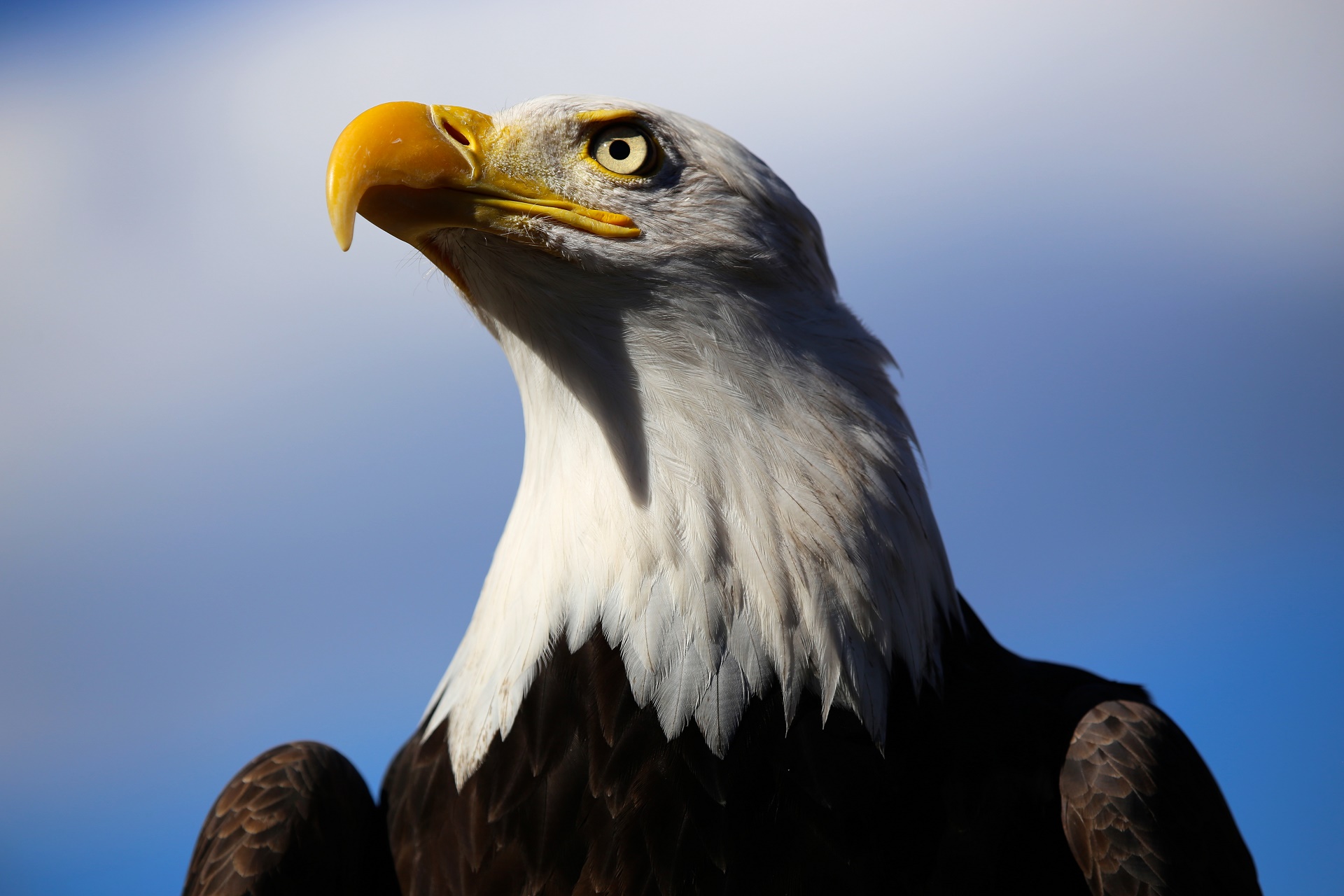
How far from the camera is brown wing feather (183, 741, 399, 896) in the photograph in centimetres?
272

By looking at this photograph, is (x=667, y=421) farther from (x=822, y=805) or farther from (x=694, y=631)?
(x=822, y=805)

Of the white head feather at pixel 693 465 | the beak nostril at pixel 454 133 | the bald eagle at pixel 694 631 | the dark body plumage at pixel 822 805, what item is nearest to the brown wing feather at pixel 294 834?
the bald eagle at pixel 694 631

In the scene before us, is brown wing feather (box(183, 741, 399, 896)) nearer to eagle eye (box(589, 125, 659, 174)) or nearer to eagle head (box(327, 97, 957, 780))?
eagle head (box(327, 97, 957, 780))

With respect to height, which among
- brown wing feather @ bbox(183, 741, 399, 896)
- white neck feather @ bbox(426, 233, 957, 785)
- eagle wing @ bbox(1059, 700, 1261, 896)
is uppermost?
white neck feather @ bbox(426, 233, 957, 785)

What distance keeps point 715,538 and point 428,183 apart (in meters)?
A: 1.11

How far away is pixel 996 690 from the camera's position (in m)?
2.72

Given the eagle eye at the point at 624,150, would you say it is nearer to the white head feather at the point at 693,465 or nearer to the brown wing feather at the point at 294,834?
the white head feather at the point at 693,465

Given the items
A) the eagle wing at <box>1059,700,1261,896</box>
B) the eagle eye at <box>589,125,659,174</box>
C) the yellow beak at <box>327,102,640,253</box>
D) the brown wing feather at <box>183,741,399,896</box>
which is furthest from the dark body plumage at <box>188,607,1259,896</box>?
the eagle eye at <box>589,125,659,174</box>

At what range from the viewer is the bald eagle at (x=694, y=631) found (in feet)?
7.86

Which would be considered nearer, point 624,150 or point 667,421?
point 667,421

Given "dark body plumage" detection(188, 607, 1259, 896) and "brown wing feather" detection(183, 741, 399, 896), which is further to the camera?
"brown wing feather" detection(183, 741, 399, 896)

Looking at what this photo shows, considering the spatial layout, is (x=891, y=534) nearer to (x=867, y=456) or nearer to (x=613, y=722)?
(x=867, y=456)

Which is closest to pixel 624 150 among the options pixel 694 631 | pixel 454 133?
pixel 454 133

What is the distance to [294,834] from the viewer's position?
9.14 ft
